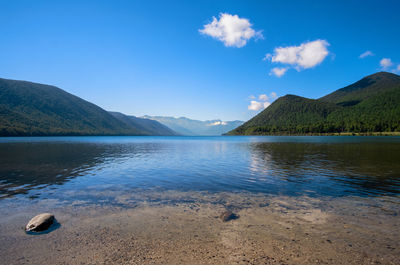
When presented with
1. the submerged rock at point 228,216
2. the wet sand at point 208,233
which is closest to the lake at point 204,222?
the wet sand at point 208,233

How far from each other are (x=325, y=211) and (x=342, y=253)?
20.1 ft

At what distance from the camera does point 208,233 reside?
38.0 ft

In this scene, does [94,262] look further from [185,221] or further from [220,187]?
[220,187]

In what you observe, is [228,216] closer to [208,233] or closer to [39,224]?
[208,233]

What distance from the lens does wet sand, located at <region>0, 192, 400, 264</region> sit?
30.2 ft

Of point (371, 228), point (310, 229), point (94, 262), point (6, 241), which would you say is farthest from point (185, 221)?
point (371, 228)

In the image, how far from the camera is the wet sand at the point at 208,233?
30.2 feet

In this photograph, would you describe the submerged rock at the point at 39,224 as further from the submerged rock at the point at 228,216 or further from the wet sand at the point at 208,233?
the submerged rock at the point at 228,216

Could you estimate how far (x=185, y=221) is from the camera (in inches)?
522

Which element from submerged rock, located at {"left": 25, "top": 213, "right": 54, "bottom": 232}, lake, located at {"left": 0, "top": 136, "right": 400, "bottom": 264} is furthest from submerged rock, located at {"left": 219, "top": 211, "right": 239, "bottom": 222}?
submerged rock, located at {"left": 25, "top": 213, "right": 54, "bottom": 232}

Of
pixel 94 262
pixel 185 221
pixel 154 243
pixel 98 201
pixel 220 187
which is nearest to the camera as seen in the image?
pixel 94 262

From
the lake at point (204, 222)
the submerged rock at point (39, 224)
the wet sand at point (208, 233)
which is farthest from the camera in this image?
the submerged rock at point (39, 224)

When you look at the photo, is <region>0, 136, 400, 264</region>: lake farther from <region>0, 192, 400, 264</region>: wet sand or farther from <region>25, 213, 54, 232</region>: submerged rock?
<region>25, 213, 54, 232</region>: submerged rock

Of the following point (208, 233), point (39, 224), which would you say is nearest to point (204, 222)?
point (208, 233)
